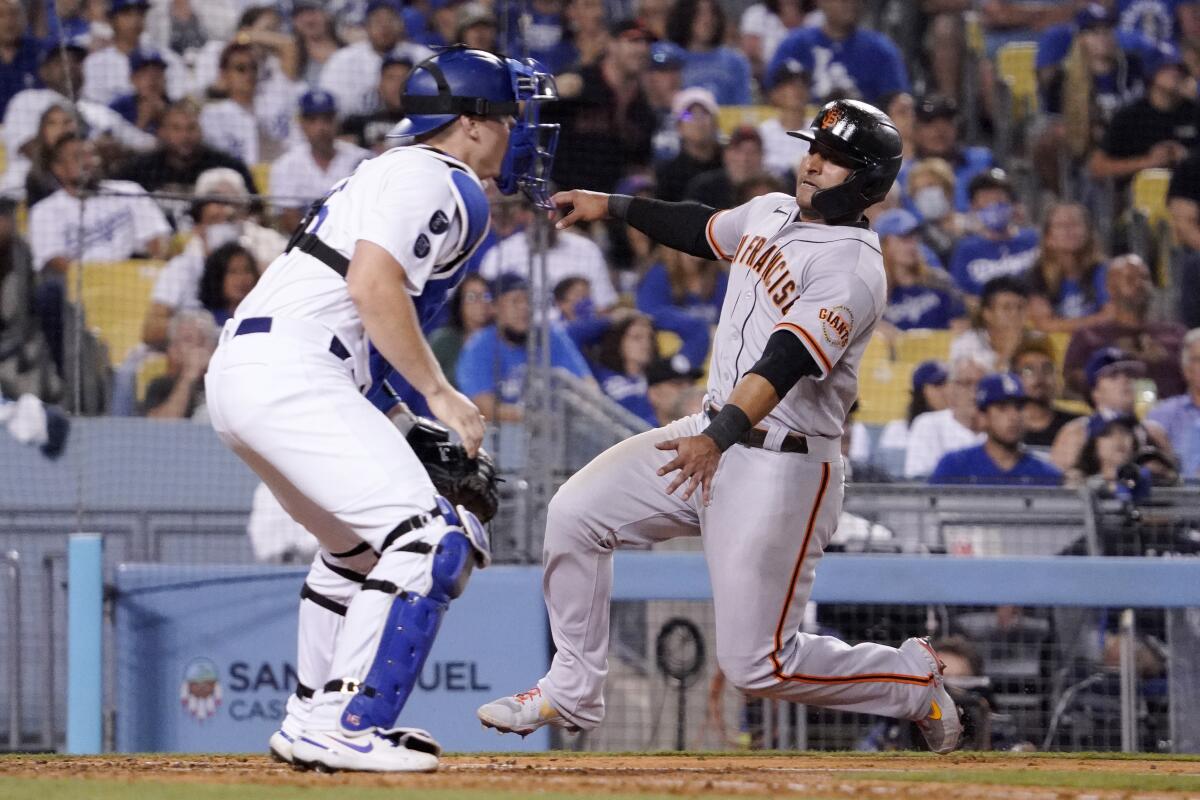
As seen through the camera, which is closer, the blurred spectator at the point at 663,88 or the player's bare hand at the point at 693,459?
the player's bare hand at the point at 693,459

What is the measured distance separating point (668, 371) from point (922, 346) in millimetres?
1719

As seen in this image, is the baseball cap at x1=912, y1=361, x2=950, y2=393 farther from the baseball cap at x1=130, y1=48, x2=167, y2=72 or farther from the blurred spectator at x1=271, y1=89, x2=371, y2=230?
the baseball cap at x1=130, y1=48, x2=167, y2=72

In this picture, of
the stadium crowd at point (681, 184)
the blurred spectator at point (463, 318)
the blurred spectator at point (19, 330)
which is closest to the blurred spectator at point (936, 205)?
the stadium crowd at point (681, 184)

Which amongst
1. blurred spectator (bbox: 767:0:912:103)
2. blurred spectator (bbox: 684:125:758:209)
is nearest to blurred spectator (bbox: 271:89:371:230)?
blurred spectator (bbox: 684:125:758:209)

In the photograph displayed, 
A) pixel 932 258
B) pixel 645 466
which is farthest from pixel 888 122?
pixel 932 258

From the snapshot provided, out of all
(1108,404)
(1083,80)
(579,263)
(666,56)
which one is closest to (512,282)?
(579,263)

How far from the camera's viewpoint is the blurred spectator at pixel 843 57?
35.6 feet

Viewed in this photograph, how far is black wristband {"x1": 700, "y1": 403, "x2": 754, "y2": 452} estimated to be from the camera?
3834 millimetres

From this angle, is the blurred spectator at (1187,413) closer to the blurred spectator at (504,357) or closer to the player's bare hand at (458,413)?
the blurred spectator at (504,357)

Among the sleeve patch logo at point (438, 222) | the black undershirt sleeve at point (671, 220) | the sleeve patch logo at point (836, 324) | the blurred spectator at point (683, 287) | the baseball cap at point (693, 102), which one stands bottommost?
the sleeve patch logo at point (836, 324)

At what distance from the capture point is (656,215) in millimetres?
4797

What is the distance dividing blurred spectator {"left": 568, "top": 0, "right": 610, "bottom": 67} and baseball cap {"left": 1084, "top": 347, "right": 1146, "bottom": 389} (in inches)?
145

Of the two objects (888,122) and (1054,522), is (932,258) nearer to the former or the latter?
(1054,522)

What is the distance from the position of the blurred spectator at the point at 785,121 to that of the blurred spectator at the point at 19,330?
423 centimetres
